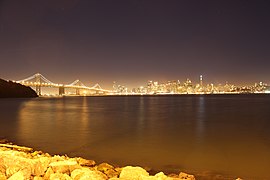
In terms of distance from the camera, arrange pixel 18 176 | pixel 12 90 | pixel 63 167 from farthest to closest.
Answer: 1. pixel 12 90
2. pixel 63 167
3. pixel 18 176

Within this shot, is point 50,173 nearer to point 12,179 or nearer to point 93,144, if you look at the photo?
point 12,179

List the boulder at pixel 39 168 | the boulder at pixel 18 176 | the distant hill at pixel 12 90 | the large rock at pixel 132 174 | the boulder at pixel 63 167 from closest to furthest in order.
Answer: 1. the boulder at pixel 18 176
2. the large rock at pixel 132 174
3. the boulder at pixel 39 168
4. the boulder at pixel 63 167
5. the distant hill at pixel 12 90

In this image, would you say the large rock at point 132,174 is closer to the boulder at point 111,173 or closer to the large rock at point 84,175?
the large rock at point 84,175

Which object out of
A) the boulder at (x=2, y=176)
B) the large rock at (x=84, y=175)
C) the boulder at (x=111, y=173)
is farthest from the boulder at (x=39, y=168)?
the boulder at (x=111, y=173)

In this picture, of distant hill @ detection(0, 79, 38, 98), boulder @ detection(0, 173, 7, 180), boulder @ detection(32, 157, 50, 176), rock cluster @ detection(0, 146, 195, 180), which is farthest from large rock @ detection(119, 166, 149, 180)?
distant hill @ detection(0, 79, 38, 98)

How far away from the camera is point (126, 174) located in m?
5.00

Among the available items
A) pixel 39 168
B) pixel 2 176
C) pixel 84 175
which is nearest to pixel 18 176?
pixel 2 176

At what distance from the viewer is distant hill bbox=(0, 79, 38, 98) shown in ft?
280

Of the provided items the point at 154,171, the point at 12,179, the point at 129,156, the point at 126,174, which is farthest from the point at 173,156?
the point at 12,179

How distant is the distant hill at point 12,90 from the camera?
3360 inches

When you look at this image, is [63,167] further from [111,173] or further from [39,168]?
[111,173]

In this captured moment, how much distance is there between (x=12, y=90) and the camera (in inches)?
3452

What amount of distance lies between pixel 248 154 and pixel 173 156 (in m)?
2.59

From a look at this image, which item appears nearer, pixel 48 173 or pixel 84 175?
pixel 84 175
